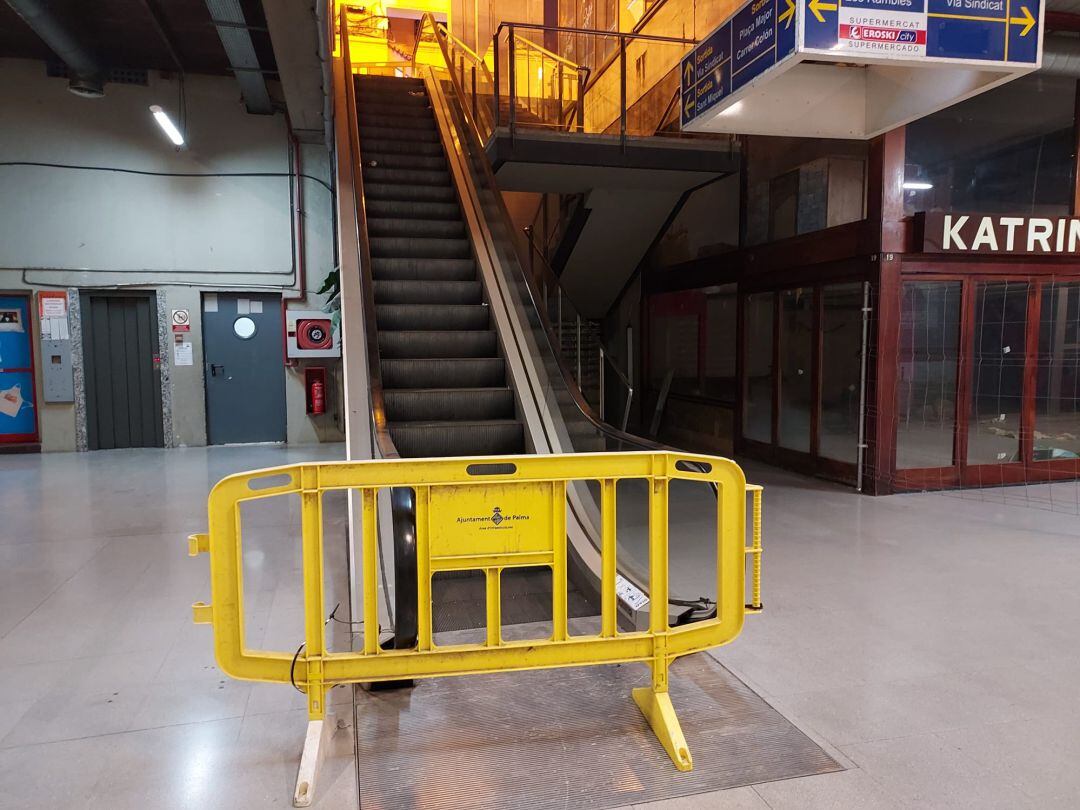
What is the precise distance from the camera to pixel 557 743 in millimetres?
2383

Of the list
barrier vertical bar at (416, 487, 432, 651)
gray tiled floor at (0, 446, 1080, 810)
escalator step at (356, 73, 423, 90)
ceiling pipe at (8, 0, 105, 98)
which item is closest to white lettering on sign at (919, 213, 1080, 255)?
gray tiled floor at (0, 446, 1080, 810)

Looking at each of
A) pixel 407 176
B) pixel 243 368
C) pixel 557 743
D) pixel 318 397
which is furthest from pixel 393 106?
pixel 557 743

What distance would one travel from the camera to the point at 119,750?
7.71 feet

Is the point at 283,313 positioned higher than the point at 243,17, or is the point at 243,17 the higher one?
the point at 243,17

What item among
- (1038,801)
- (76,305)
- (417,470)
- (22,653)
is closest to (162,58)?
(76,305)

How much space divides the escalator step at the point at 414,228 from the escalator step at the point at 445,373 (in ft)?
5.89

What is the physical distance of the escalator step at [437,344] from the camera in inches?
210

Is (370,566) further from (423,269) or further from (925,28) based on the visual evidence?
(423,269)

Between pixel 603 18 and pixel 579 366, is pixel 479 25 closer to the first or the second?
pixel 603 18

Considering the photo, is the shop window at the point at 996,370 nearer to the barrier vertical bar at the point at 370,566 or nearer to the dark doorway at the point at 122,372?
the barrier vertical bar at the point at 370,566

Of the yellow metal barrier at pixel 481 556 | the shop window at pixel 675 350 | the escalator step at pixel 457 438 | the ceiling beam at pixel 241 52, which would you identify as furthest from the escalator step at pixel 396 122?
the yellow metal barrier at pixel 481 556

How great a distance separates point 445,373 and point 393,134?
403 centimetres

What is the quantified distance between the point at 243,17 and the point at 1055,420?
28.1ft

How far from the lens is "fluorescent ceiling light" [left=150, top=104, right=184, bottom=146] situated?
7.51 metres
